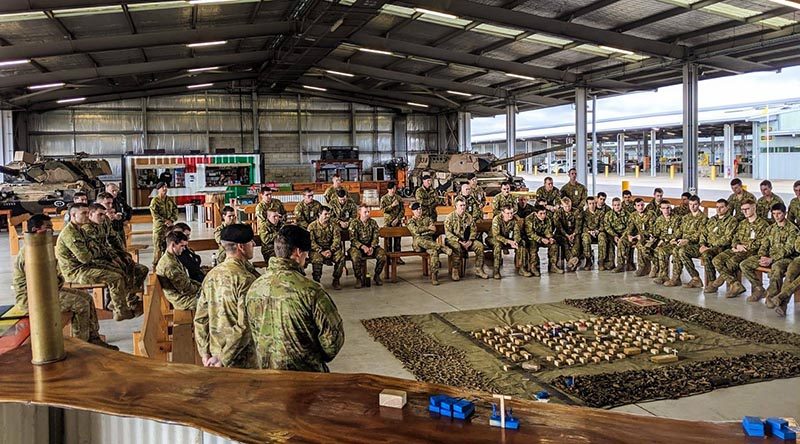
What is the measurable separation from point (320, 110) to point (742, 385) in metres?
28.5

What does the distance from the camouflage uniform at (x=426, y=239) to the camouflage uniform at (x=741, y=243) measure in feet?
14.3

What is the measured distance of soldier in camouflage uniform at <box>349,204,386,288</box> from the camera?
438 inches

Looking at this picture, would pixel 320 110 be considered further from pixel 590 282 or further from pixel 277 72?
pixel 590 282

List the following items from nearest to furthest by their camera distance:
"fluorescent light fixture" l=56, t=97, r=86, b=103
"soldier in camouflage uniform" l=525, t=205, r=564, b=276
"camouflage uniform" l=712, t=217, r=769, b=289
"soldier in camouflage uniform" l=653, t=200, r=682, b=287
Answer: "camouflage uniform" l=712, t=217, r=769, b=289 → "soldier in camouflage uniform" l=653, t=200, r=682, b=287 → "soldier in camouflage uniform" l=525, t=205, r=564, b=276 → "fluorescent light fixture" l=56, t=97, r=86, b=103

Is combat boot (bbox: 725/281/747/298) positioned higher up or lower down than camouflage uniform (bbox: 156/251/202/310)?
lower down

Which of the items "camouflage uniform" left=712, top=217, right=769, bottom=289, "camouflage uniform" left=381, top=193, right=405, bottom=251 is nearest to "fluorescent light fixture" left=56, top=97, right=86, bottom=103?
"camouflage uniform" left=381, top=193, right=405, bottom=251

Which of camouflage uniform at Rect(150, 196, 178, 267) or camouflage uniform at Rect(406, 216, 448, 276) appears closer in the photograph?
camouflage uniform at Rect(406, 216, 448, 276)

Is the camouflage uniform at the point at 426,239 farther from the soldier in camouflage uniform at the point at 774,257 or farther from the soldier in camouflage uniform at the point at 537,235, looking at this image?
the soldier in camouflage uniform at the point at 774,257

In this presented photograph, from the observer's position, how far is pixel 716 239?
10.2 m

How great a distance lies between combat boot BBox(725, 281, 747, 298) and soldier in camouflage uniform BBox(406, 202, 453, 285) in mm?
4406

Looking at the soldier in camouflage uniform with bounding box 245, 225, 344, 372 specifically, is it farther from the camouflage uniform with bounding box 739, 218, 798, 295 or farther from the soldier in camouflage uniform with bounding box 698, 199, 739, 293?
the soldier in camouflage uniform with bounding box 698, 199, 739, 293

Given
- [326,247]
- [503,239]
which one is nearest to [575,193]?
[503,239]

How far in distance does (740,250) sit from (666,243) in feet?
4.41

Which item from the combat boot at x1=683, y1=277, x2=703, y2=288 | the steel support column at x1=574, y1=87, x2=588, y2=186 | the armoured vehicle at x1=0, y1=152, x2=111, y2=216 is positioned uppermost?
the steel support column at x1=574, y1=87, x2=588, y2=186
